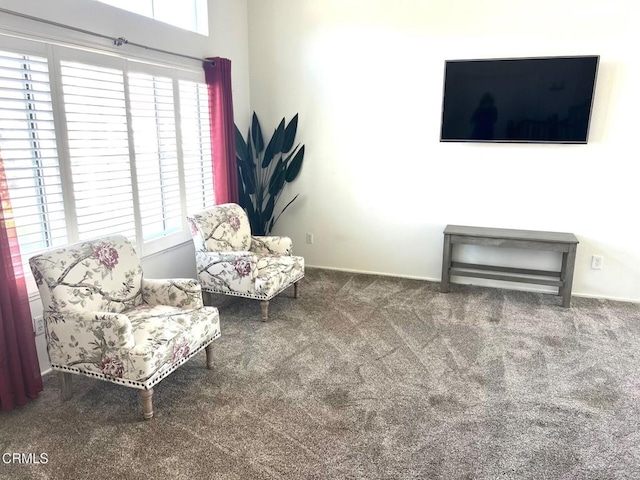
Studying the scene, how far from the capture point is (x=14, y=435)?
2.35 meters

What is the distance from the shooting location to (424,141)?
447 cm

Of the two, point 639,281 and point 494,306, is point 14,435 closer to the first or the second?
point 494,306

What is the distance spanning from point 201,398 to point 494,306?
2.62 m

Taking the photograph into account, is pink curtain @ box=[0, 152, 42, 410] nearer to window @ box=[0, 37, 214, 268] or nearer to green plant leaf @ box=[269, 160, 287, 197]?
window @ box=[0, 37, 214, 268]

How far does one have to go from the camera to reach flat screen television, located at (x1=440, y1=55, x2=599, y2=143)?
3.87 m

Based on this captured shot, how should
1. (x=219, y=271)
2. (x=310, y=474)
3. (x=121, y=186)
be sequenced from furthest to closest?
(x=219, y=271)
(x=121, y=186)
(x=310, y=474)

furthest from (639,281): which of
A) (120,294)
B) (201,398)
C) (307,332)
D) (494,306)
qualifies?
(120,294)

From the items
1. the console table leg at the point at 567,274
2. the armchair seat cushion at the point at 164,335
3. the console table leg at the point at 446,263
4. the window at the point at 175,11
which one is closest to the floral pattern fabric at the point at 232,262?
the armchair seat cushion at the point at 164,335

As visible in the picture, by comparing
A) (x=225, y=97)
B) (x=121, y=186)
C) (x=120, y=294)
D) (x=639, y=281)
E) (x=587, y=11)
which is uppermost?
(x=587, y=11)

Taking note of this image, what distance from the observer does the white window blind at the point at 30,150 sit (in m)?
2.58

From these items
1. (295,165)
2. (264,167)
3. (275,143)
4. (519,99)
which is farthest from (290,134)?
(519,99)

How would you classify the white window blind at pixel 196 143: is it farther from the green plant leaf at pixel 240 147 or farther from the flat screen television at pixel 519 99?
the flat screen television at pixel 519 99

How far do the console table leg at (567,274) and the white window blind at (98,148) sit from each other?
357 cm

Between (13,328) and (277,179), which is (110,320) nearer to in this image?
(13,328)
